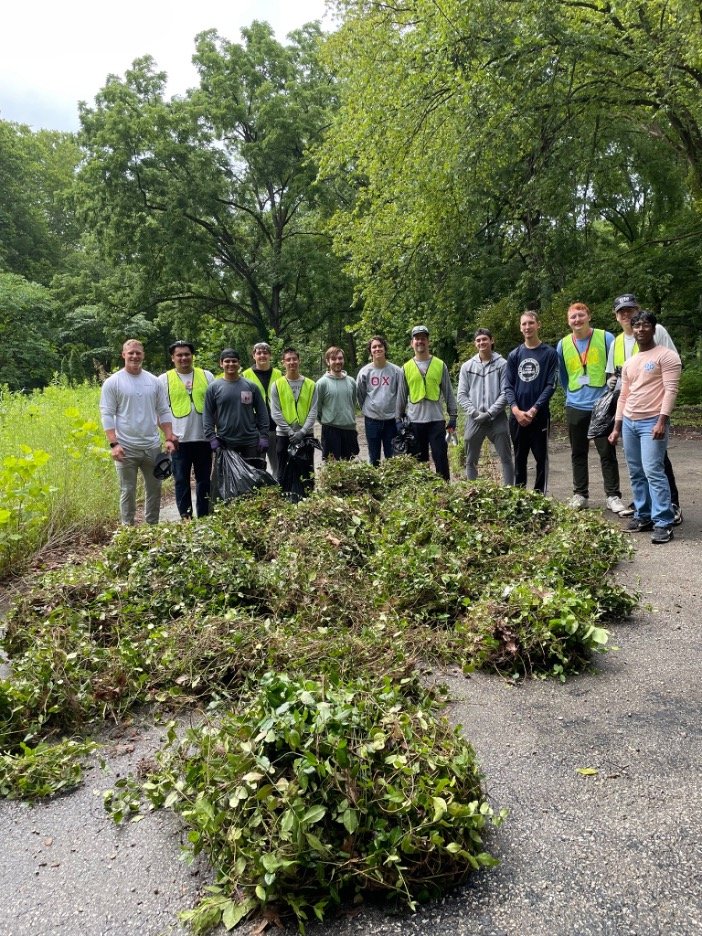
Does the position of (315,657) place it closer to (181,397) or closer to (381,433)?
(181,397)

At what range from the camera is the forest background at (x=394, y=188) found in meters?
10.6

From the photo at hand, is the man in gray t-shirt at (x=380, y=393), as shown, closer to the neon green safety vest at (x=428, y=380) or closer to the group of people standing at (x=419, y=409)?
the group of people standing at (x=419, y=409)

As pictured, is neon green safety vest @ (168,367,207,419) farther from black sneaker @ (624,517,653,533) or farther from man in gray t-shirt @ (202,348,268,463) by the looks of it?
black sneaker @ (624,517,653,533)

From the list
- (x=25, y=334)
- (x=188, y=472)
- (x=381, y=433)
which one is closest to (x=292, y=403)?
(x=381, y=433)

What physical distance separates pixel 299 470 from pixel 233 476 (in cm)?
110

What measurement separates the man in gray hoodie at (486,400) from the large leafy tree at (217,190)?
70.1 feet

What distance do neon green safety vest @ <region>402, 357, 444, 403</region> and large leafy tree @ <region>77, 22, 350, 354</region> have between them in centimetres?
2110

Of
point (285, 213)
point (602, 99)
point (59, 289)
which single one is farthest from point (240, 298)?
point (602, 99)

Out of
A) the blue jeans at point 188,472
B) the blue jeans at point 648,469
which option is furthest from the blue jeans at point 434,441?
the blue jeans at point 188,472

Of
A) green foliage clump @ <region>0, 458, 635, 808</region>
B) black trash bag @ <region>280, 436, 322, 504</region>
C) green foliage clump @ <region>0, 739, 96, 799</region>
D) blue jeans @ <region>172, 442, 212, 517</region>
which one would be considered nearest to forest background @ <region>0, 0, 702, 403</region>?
black trash bag @ <region>280, 436, 322, 504</region>

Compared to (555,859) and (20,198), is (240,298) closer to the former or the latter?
(20,198)

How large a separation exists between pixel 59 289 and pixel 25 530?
32536 mm

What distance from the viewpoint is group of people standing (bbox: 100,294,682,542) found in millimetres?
5969

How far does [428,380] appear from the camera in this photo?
7.41 metres
